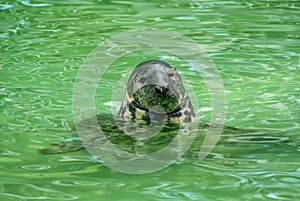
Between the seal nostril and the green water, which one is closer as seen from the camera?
the green water

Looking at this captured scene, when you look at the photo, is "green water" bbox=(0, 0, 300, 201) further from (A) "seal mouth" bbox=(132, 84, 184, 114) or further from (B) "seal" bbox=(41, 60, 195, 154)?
(A) "seal mouth" bbox=(132, 84, 184, 114)

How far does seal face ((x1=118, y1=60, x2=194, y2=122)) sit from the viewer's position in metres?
6.36

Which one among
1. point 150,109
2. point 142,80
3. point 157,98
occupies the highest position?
point 142,80

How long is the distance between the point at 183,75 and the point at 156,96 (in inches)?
91.4

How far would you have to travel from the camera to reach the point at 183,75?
8.65 metres

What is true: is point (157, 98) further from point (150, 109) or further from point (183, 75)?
point (183, 75)

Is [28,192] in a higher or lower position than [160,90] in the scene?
lower

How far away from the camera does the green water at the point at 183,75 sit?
523 cm

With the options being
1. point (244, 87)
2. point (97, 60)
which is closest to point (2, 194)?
point (244, 87)

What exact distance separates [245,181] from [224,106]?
7.33ft

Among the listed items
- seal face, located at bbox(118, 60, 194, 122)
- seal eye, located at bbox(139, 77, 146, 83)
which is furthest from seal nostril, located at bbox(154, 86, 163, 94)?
seal eye, located at bbox(139, 77, 146, 83)

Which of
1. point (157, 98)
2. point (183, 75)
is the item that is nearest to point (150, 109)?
point (157, 98)

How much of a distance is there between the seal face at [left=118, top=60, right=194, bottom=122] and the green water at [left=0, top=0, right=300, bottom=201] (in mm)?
483

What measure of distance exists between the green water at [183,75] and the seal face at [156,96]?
48 cm
